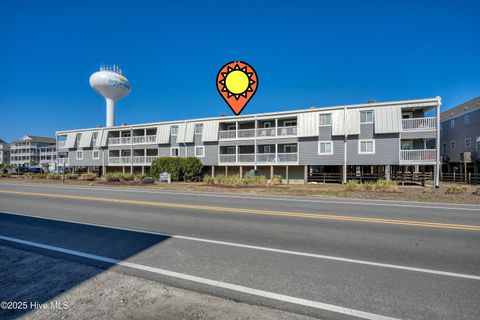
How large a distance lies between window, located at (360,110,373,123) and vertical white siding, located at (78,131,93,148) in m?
37.4

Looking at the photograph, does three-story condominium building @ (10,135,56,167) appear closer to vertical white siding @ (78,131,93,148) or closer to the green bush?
vertical white siding @ (78,131,93,148)

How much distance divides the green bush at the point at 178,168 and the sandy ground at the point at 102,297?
24.6 meters

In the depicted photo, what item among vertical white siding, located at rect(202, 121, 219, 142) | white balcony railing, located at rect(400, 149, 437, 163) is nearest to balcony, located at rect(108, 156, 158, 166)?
vertical white siding, located at rect(202, 121, 219, 142)

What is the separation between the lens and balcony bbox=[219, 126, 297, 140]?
27212mm

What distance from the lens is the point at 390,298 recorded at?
3.12m

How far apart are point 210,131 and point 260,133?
622 centimetres

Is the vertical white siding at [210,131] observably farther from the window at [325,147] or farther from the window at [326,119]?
the window at [326,119]

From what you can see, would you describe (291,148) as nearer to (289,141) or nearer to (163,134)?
(289,141)

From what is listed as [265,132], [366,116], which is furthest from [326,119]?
[265,132]

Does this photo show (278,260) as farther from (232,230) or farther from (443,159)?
(443,159)

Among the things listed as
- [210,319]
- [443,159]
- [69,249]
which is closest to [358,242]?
[210,319]

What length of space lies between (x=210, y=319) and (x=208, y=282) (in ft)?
2.92

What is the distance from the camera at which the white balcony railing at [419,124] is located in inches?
881

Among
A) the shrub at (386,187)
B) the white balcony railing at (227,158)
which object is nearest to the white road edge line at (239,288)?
the shrub at (386,187)
